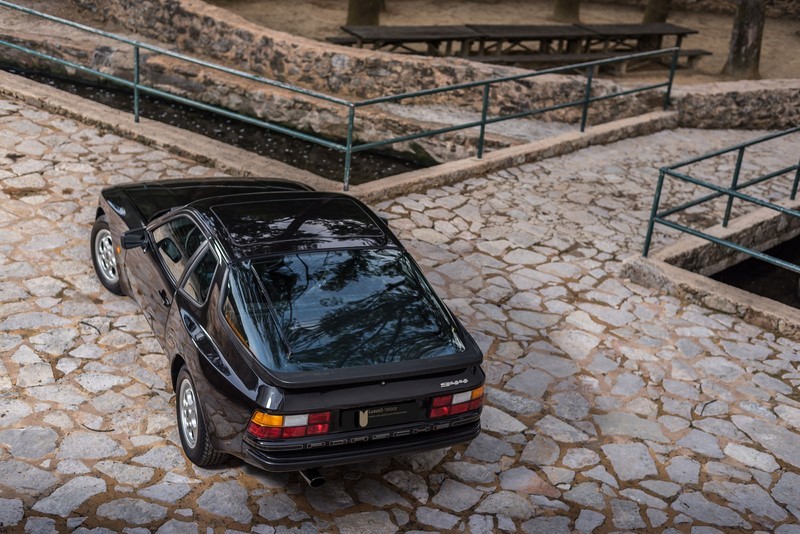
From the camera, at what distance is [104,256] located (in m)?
8.05

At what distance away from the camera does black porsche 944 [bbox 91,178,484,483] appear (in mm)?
5363

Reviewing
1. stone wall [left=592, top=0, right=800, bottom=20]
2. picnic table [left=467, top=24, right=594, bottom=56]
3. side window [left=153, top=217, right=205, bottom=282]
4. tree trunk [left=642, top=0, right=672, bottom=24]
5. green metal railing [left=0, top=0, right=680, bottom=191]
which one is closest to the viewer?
side window [left=153, top=217, right=205, bottom=282]

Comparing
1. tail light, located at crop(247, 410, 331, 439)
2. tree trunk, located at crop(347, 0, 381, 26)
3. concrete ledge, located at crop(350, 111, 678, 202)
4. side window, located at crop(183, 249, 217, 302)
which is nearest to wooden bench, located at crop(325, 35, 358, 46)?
tree trunk, located at crop(347, 0, 381, 26)

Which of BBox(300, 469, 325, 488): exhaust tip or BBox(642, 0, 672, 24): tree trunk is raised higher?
BBox(642, 0, 672, 24): tree trunk

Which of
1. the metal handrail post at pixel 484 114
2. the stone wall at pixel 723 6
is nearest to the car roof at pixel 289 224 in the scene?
the metal handrail post at pixel 484 114

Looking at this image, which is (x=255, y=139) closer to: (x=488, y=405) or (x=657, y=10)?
(x=488, y=405)

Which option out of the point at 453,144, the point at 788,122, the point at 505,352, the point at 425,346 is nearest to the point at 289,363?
the point at 425,346

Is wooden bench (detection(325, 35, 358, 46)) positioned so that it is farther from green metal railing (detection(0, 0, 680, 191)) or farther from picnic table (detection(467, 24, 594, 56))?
green metal railing (detection(0, 0, 680, 191))

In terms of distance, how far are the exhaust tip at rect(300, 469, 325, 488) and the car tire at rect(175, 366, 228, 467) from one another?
64cm

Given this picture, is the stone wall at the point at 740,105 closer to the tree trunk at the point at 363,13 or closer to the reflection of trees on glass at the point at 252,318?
the tree trunk at the point at 363,13

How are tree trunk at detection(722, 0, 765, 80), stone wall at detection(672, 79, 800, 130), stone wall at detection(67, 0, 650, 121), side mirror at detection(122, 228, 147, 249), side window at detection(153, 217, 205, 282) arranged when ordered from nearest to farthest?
side window at detection(153, 217, 205, 282) < side mirror at detection(122, 228, 147, 249) < stone wall at detection(67, 0, 650, 121) < stone wall at detection(672, 79, 800, 130) < tree trunk at detection(722, 0, 765, 80)

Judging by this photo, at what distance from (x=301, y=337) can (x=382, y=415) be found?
26.1 inches

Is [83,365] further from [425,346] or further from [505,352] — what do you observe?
[505,352]

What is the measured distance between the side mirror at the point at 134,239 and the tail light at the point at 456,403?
2.61m
